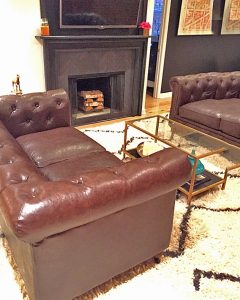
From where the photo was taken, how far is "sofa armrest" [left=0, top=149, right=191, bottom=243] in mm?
A: 1015

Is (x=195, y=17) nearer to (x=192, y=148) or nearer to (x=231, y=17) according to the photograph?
(x=231, y=17)

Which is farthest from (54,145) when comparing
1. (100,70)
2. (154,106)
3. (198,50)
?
(198,50)

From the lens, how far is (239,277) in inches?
66.1

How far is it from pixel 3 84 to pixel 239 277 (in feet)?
9.48

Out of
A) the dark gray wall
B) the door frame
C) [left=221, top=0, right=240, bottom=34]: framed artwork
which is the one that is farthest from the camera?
[left=221, top=0, right=240, bottom=34]: framed artwork

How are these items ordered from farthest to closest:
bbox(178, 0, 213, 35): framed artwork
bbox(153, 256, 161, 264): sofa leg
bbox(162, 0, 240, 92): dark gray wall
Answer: bbox(162, 0, 240, 92): dark gray wall
bbox(178, 0, 213, 35): framed artwork
bbox(153, 256, 161, 264): sofa leg

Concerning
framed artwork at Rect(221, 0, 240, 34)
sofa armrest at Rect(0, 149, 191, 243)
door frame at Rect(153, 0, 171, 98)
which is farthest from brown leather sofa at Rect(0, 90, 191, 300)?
framed artwork at Rect(221, 0, 240, 34)

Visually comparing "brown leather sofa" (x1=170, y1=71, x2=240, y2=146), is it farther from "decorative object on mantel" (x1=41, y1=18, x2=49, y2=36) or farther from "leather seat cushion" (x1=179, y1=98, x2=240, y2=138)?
"decorative object on mantel" (x1=41, y1=18, x2=49, y2=36)

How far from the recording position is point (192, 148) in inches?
103

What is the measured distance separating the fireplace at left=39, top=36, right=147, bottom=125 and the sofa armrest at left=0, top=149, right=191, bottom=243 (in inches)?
94.0

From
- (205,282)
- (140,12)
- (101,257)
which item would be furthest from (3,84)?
(205,282)

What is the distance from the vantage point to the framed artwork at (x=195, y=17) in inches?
186

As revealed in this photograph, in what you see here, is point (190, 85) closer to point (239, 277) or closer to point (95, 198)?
point (239, 277)

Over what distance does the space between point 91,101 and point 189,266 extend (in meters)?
2.70
